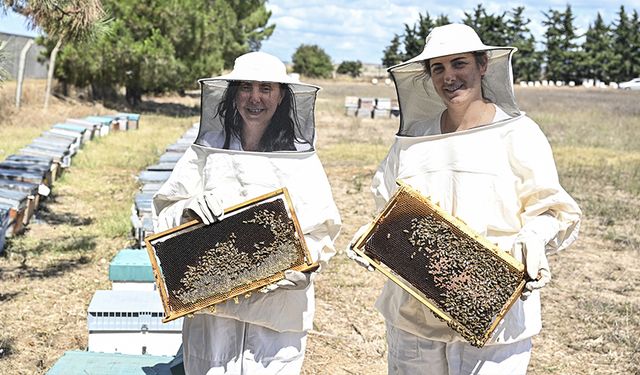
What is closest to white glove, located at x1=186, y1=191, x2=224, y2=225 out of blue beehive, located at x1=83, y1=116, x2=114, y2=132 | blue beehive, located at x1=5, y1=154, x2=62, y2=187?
blue beehive, located at x1=5, y1=154, x2=62, y2=187

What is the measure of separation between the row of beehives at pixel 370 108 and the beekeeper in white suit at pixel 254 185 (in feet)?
71.4

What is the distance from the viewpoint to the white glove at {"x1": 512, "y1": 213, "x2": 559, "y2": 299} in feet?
7.41

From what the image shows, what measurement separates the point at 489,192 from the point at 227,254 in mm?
970

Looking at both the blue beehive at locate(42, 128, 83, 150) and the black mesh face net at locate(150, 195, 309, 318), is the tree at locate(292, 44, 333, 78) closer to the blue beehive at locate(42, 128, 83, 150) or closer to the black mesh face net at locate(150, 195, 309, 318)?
the blue beehive at locate(42, 128, 83, 150)

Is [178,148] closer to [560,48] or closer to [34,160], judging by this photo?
[34,160]

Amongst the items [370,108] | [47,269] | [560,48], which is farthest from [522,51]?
[47,269]

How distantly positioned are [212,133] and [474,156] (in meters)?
1.01

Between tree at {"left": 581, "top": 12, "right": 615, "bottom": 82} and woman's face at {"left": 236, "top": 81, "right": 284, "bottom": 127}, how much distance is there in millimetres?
64538

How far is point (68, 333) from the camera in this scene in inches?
194

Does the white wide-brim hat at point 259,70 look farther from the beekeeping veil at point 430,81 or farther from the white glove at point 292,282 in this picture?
the white glove at point 292,282

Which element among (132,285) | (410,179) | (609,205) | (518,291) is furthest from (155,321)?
(609,205)

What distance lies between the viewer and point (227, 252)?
262cm

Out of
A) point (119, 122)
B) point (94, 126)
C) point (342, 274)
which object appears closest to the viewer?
point (342, 274)

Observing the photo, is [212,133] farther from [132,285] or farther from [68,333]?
[68,333]
